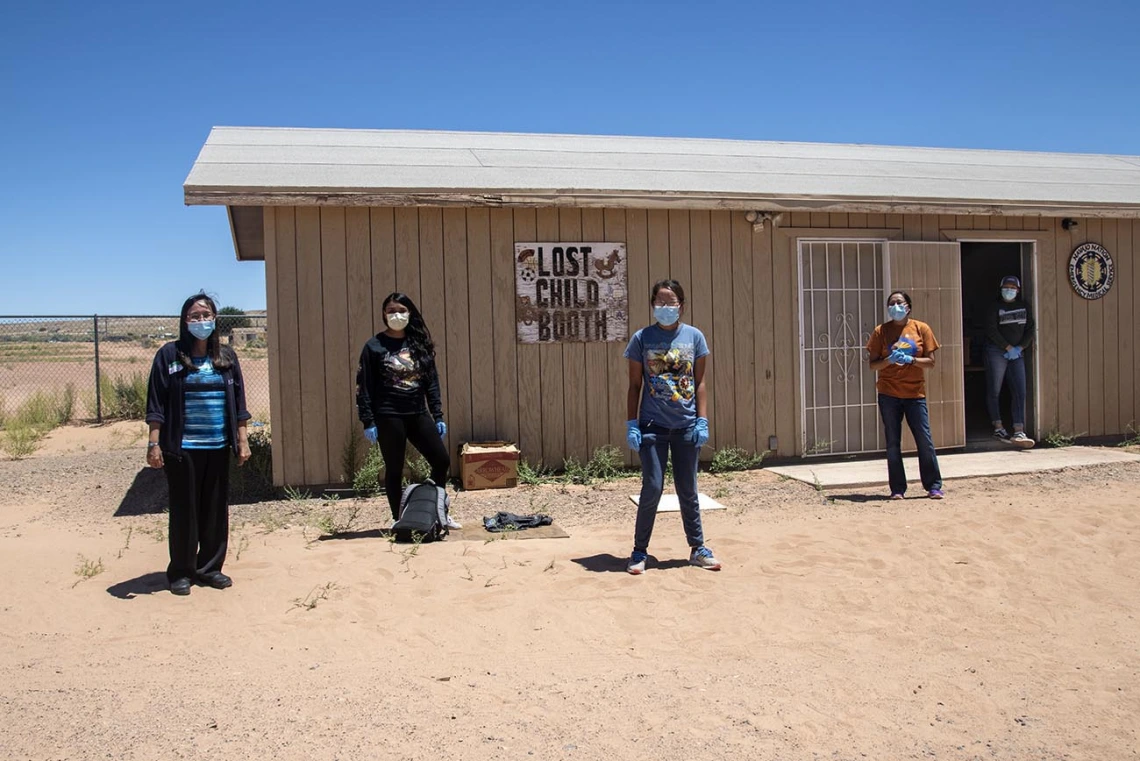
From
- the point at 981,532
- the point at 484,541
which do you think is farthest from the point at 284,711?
the point at 981,532

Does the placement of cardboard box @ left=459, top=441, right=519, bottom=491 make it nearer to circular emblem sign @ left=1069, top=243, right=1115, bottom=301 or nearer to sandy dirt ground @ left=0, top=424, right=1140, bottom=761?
sandy dirt ground @ left=0, top=424, right=1140, bottom=761

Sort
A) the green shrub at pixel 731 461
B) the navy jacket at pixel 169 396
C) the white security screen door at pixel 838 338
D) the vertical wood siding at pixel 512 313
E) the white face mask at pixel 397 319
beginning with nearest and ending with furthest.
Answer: the navy jacket at pixel 169 396
the white face mask at pixel 397 319
the vertical wood siding at pixel 512 313
the green shrub at pixel 731 461
the white security screen door at pixel 838 338

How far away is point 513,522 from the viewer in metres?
6.63

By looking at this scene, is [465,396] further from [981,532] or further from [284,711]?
[284,711]

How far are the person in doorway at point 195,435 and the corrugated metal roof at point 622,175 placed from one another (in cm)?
270

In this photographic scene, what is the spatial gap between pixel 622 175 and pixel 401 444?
12.8ft

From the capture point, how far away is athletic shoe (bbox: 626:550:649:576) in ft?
17.6

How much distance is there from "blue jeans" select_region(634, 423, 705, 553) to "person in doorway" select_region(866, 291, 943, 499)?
2801 millimetres

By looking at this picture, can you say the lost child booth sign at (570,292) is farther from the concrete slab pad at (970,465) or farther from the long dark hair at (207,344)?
the long dark hair at (207,344)

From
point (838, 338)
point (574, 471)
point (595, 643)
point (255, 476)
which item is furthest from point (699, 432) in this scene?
point (255, 476)

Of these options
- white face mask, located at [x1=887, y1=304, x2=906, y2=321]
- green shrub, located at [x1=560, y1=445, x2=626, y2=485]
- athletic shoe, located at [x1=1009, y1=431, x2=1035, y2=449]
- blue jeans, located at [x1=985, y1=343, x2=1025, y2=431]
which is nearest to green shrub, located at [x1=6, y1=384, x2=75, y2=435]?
green shrub, located at [x1=560, y1=445, x2=626, y2=485]

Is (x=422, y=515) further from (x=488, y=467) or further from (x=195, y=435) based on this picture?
(x=488, y=467)

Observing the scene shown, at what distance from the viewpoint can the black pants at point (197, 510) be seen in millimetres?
5121

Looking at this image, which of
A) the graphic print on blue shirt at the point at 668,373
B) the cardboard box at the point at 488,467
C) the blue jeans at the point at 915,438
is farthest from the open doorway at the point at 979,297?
the graphic print on blue shirt at the point at 668,373
